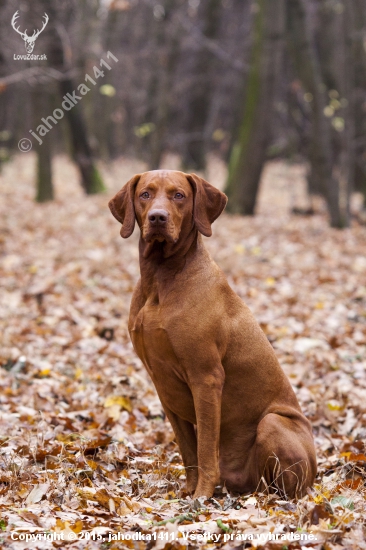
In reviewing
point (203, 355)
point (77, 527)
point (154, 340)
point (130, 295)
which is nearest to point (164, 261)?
point (154, 340)

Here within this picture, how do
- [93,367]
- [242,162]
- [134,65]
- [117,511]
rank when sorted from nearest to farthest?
[117,511] → [93,367] → [242,162] → [134,65]

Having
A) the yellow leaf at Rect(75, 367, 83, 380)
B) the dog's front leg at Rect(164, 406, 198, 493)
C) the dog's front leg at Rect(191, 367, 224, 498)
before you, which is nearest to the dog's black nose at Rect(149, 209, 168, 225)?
the dog's front leg at Rect(191, 367, 224, 498)

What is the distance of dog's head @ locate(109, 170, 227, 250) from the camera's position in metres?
3.78

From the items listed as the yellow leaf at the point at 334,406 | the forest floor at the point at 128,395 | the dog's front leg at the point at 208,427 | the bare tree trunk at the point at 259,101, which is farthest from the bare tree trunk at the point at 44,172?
the dog's front leg at the point at 208,427

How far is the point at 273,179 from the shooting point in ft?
89.9

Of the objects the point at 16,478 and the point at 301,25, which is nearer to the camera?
the point at 16,478

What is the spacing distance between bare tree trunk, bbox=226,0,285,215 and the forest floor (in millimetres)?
1980

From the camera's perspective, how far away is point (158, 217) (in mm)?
3730

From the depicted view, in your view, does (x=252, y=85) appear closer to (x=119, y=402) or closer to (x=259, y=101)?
(x=259, y=101)

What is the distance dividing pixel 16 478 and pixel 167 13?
13534mm

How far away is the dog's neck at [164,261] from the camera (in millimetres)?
3961

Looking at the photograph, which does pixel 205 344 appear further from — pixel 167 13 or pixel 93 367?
pixel 167 13

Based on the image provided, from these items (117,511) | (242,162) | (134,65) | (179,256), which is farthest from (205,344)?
(134,65)

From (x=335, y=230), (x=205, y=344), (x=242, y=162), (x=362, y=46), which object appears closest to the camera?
(x=205, y=344)
